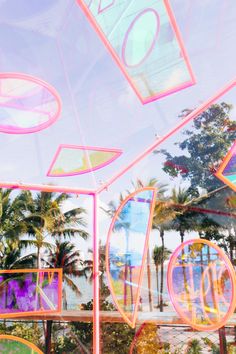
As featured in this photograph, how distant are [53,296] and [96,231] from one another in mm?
789

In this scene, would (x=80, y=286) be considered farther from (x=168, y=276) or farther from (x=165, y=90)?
(x=165, y=90)

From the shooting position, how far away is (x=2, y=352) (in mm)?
2844

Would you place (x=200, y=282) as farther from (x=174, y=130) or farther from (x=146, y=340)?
(x=146, y=340)

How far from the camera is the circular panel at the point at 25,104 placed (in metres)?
2.11

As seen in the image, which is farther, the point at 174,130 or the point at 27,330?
the point at 27,330

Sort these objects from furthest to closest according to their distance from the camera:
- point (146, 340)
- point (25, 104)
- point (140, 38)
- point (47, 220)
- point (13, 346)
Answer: point (47, 220) → point (146, 340) → point (13, 346) → point (25, 104) → point (140, 38)

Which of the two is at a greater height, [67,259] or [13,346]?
[67,259]

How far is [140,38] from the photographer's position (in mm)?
1973

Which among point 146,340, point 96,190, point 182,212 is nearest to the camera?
point 96,190

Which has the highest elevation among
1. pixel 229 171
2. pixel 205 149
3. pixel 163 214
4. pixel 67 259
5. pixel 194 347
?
pixel 205 149

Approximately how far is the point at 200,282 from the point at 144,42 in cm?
219

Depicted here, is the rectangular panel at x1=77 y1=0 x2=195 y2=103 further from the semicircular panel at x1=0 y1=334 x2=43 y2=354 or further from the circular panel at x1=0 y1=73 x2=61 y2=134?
the semicircular panel at x1=0 y1=334 x2=43 y2=354

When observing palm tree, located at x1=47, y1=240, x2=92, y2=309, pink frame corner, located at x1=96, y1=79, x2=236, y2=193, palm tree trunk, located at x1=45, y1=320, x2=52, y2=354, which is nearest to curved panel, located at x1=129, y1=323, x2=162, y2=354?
palm tree trunk, located at x1=45, y1=320, x2=52, y2=354

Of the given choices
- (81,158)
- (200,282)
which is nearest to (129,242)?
(200,282)
